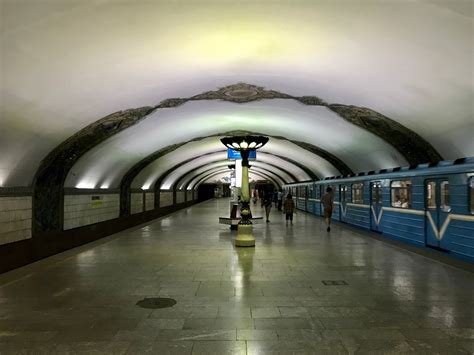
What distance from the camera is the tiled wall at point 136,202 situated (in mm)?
17359

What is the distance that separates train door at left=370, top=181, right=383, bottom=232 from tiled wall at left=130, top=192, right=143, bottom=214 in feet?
31.6

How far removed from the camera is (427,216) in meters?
9.77

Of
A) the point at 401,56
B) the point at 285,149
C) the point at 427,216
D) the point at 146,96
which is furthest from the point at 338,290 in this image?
the point at 285,149

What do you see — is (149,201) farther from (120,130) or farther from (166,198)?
(120,130)

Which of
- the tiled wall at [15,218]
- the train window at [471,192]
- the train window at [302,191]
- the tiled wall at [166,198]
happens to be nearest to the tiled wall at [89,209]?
the tiled wall at [15,218]

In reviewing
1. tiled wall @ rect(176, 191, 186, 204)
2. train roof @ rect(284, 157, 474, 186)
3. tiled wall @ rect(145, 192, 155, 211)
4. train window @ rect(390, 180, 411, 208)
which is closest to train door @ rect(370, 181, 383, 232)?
train roof @ rect(284, 157, 474, 186)

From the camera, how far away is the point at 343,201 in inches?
687

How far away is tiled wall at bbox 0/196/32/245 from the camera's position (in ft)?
25.5

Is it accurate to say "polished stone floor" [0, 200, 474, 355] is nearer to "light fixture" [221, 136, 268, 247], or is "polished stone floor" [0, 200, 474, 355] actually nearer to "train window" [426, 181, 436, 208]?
"light fixture" [221, 136, 268, 247]

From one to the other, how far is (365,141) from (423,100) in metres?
4.73

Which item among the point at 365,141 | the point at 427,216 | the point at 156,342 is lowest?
the point at 156,342

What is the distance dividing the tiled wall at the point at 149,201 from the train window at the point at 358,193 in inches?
390

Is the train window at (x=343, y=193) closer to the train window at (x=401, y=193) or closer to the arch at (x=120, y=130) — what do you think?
the train window at (x=401, y=193)

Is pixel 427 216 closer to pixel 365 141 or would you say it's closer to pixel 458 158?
pixel 458 158
